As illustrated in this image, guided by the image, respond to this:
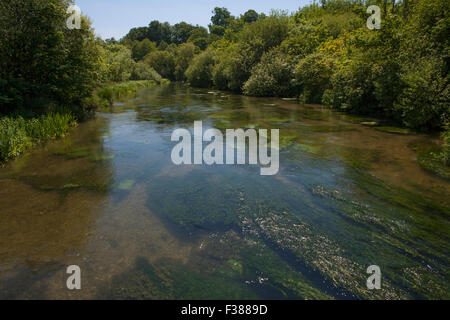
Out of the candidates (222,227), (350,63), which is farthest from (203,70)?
(222,227)

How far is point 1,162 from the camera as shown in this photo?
8.62 metres

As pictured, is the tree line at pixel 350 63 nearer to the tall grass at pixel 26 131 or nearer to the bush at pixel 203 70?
the tall grass at pixel 26 131

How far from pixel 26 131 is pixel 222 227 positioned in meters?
9.53

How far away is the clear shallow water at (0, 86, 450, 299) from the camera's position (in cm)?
391

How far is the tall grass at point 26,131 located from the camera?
29.3 ft

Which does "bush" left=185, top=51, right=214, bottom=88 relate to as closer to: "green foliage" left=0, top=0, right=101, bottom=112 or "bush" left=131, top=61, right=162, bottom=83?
"bush" left=131, top=61, right=162, bottom=83

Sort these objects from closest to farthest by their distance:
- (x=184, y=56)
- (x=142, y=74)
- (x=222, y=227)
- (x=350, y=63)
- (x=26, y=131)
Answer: (x=222, y=227) → (x=26, y=131) → (x=350, y=63) → (x=142, y=74) → (x=184, y=56)

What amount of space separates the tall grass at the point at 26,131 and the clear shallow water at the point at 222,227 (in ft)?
2.07

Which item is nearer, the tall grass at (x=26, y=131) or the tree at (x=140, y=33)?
the tall grass at (x=26, y=131)

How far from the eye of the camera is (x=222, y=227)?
5.39 metres

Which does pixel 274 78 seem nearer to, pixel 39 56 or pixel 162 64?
pixel 39 56

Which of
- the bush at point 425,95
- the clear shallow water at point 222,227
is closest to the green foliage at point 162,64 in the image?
the bush at point 425,95

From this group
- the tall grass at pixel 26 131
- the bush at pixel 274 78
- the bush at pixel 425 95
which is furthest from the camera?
the bush at pixel 274 78
